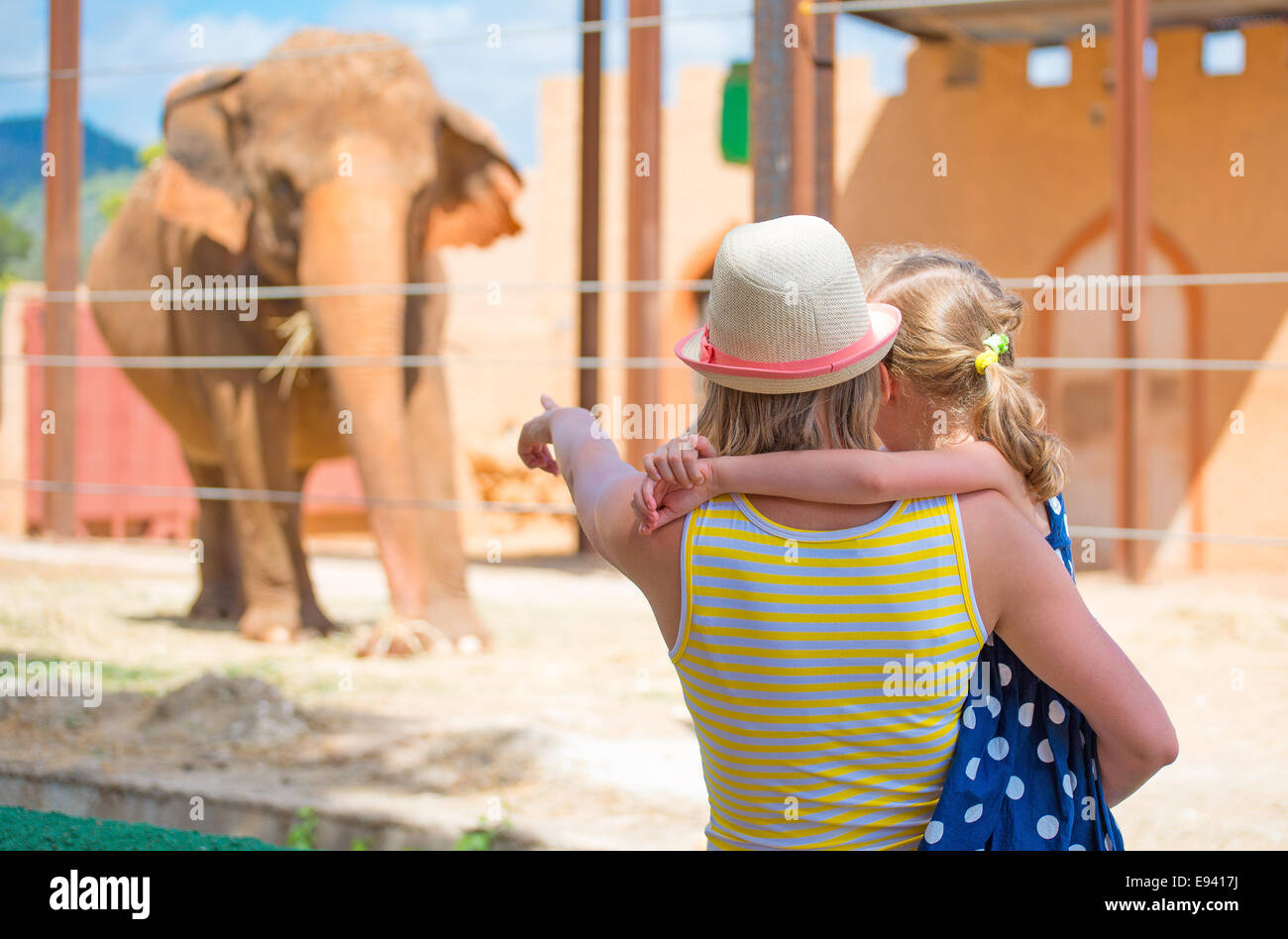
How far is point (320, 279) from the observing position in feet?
16.0

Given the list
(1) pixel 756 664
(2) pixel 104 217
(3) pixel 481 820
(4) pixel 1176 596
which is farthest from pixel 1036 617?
(2) pixel 104 217

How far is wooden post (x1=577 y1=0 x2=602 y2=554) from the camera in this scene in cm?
754

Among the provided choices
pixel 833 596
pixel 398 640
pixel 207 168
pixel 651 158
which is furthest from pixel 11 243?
pixel 833 596

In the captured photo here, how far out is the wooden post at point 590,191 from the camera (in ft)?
24.7

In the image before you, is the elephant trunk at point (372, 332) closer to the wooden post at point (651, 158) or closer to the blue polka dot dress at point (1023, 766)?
the wooden post at point (651, 158)

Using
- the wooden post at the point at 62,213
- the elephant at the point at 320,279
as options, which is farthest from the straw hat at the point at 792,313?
the wooden post at the point at 62,213

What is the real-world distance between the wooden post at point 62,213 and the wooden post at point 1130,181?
570cm

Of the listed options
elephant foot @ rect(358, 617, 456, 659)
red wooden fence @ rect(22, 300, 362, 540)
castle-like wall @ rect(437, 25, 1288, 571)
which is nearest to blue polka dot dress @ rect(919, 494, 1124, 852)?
elephant foot @ rect(358, 617, 456, 659)

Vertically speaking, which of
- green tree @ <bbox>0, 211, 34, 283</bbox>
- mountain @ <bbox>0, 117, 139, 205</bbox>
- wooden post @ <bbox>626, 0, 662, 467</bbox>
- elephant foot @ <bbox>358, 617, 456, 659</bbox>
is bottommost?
elephant foot @ <bbox>358, 617, 456, 659</bbox>

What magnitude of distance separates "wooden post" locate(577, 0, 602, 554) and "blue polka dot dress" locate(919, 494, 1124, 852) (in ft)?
20.2

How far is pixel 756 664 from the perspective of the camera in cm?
117

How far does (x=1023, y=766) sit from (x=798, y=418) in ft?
1.24

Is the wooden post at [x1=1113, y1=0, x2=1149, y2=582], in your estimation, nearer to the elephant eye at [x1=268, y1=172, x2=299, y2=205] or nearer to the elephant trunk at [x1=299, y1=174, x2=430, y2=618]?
the elephant trunk at [x1=299, y1=174, x2=430, y2=618]

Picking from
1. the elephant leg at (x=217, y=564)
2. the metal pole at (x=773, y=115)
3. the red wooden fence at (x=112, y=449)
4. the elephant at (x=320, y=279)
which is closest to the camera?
the metal pole at (x=773, y=115)
